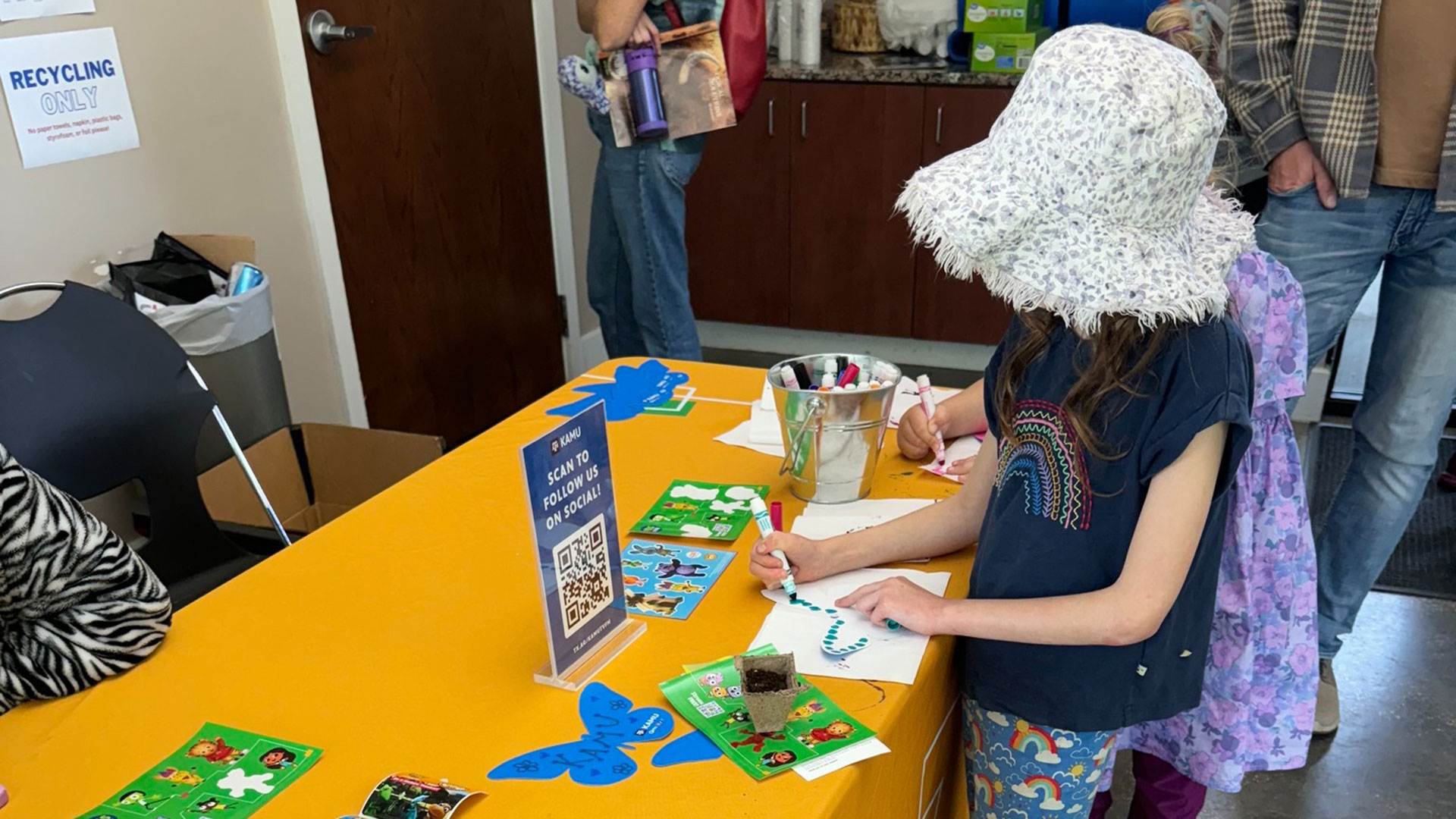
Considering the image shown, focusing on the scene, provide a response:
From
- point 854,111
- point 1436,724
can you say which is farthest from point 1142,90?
point 854,111

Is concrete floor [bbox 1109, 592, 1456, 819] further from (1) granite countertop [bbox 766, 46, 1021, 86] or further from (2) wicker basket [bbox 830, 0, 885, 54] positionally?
(2) wicker basket [bbox 830, 0, 885, 54]

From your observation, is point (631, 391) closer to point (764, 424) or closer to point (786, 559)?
point (764, 424)

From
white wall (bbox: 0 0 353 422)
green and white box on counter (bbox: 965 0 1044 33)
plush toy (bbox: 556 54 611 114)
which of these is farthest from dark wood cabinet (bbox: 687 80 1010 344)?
white wall (bbox: 0 0 353 422)

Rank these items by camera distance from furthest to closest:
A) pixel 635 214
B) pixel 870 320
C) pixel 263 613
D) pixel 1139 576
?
pixel 870 320 < pixel 635 214 < pixel 263 613 < pixel 1139 576

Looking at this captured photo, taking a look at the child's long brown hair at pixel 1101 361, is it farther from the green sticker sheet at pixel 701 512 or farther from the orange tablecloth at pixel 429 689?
the green sticker sheet at pixel 701 512

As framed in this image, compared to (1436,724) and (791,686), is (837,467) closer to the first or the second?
(791,686)

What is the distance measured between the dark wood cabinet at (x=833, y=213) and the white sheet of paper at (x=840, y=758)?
274cm

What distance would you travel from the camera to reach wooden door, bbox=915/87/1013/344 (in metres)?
3.48

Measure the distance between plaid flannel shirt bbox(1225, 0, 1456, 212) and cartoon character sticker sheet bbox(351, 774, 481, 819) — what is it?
1.59m

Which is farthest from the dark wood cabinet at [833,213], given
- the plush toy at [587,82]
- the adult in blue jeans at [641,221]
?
the plush toy at [587,82]

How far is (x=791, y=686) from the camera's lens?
1.01 meters

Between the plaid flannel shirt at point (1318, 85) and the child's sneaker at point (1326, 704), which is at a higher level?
the plaid flannel shirt at point (1318, 85)

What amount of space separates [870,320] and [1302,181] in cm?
209

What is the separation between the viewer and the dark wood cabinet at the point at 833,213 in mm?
3570
